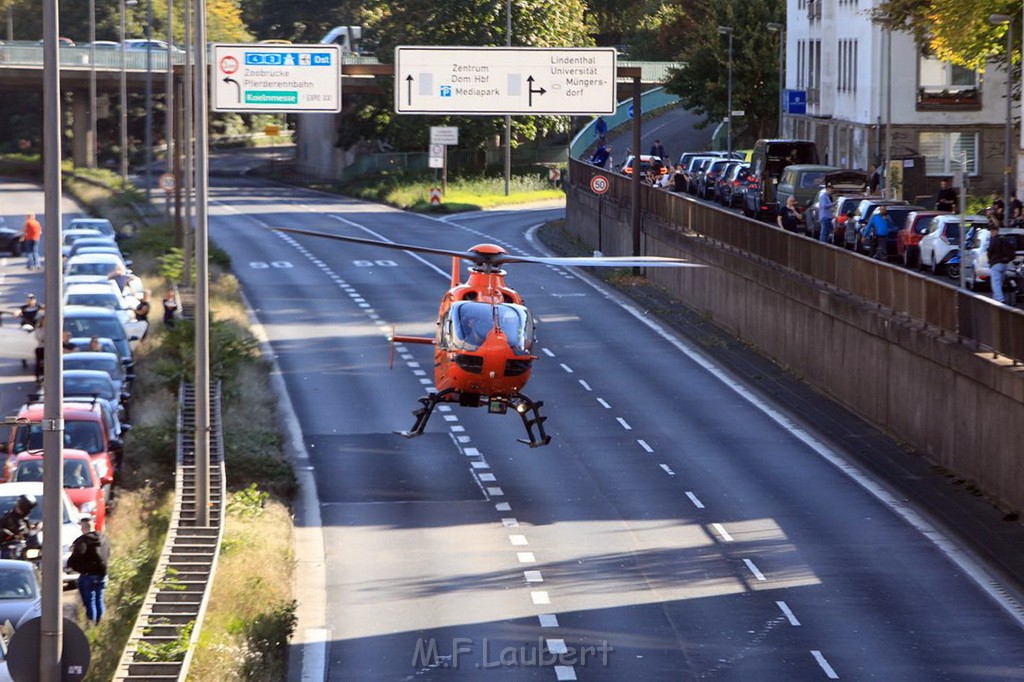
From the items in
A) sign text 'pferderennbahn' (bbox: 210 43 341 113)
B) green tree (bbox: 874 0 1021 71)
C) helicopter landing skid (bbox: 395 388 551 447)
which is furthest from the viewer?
green tree (bbox: 874 0 1021 71)

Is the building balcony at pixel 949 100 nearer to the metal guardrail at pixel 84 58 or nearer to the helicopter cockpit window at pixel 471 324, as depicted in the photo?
the metal guardrail at pixel 84 58

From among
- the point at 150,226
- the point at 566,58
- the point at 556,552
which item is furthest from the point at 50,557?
the point at 150,226

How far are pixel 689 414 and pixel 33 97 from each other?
339ft

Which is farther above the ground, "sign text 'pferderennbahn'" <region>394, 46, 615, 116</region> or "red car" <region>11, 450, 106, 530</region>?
"sign text 'pferderennbahn'" <region>394, 46, 615, 116</region>

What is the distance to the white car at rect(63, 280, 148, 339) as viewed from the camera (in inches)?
1751

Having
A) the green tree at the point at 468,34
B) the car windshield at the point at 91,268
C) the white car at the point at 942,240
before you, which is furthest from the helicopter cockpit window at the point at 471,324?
the green tree at the point at 468,34

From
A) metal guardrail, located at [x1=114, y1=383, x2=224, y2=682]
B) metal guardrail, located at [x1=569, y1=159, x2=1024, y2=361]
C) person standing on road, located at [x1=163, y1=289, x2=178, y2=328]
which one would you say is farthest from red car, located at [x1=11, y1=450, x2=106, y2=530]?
person standing on road, located at [x1=163, y1=289, x2=178, y2=328]

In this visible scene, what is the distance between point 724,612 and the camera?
76.8ft

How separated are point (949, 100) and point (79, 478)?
162 feet

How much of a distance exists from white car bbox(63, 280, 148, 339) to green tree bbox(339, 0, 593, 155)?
158ft

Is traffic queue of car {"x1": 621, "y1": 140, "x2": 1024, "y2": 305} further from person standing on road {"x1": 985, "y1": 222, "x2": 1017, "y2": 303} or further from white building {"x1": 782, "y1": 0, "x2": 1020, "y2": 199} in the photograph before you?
white building {"x1": 782, "y1": 0, "x2": 1020, "y2": 199}

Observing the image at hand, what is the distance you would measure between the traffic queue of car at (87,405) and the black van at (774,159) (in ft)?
64.7

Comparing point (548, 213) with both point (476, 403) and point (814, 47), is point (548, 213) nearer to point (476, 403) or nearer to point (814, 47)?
point (814, 47)

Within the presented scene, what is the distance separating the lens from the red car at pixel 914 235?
43531 mm
